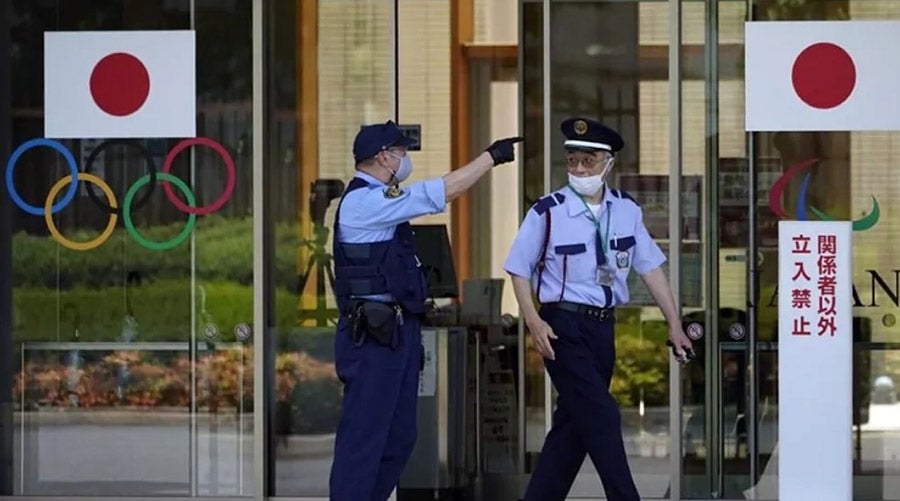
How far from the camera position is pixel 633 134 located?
9719 mm

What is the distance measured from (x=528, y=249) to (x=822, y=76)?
6.28 feet

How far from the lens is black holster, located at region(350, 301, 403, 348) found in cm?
734

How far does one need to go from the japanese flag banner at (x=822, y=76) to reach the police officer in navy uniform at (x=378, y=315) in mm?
1960

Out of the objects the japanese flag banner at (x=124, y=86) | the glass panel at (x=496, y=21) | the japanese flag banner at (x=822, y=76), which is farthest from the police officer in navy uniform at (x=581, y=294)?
the glass panel at (x=496, y=21)

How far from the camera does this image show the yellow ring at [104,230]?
9.30m

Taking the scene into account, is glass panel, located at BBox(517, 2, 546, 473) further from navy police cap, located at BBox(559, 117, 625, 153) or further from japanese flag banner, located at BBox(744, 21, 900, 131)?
navy police cap, located at BBox(559, 117, 625, 153)

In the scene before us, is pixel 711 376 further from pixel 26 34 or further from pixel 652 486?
pixel 26 34

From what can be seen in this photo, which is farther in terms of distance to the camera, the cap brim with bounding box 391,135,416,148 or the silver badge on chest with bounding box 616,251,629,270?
the silver badge on chest with bounding box 616,251,629,270

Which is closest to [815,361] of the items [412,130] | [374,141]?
[374,141]

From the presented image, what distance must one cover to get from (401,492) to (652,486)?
4.03 feet

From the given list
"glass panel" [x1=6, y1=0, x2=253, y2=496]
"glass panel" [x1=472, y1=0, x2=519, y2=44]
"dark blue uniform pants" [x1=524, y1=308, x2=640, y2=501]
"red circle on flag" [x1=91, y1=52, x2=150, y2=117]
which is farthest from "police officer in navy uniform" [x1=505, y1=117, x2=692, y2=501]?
"glass panel" [x1=472, y1=0, x2=519, y2=44]

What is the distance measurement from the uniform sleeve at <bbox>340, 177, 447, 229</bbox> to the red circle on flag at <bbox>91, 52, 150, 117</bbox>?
2.08 m

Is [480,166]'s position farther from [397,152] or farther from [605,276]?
[605,276]

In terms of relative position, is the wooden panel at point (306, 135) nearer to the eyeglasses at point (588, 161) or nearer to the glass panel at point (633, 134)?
the glass panel at point (633, 134)
